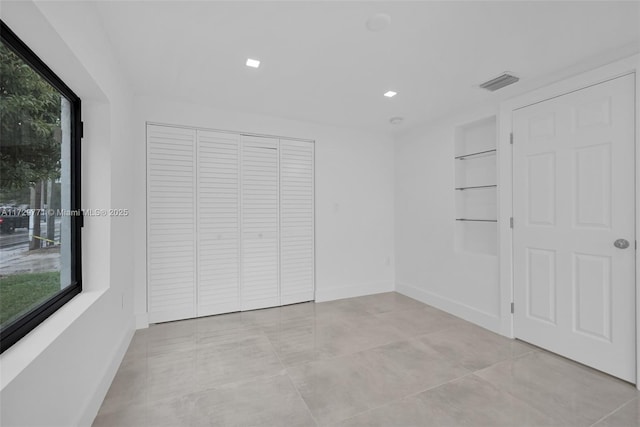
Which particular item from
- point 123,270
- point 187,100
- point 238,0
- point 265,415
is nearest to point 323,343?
point 265,415

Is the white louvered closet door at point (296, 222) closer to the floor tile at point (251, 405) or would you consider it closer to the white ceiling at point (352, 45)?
the white ceiling at point (352, 45)

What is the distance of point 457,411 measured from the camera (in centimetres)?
179

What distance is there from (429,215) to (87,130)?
11.9 feet

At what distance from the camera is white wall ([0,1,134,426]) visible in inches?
43.8

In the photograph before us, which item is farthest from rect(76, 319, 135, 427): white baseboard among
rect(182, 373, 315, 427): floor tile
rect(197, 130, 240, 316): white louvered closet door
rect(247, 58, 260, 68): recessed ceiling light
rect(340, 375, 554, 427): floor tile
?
rect(247, 58, 260, 68): recessed ceiling light

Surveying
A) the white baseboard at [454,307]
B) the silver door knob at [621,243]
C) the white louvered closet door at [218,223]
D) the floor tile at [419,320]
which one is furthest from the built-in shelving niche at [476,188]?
the white louvered closet door at [218,223]

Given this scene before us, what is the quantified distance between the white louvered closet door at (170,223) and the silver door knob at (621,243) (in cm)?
382

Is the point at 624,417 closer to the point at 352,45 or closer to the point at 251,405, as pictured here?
the point at 251,405

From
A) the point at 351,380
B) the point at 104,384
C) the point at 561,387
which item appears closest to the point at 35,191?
the point at 104,384

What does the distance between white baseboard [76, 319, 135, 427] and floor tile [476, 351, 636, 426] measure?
257cm

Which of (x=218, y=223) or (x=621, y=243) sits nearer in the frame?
(x=621, y=243)

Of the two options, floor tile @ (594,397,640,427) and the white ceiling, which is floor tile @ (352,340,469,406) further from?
the white ceiling

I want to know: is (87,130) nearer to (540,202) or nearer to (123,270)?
(123,270)

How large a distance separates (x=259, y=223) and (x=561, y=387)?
10.2 feet
